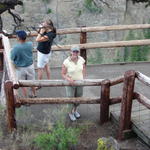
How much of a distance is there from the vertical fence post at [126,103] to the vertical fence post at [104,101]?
33 cm

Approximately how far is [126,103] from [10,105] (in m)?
1.57

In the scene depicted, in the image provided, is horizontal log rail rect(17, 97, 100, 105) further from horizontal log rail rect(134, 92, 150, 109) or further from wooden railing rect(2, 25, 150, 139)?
horizontal log rail rect(134, 92, 150, 109)

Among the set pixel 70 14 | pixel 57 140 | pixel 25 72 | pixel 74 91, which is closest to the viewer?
pixel 57 140

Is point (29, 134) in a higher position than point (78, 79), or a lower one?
lower

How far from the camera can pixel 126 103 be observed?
4.70 meters

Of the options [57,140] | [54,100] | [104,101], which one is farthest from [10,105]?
[104,101]

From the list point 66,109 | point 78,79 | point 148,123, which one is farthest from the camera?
point 66,109

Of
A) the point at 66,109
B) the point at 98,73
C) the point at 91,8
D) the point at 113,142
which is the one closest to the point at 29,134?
the point at 66,109

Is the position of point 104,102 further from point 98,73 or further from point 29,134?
point 98,73

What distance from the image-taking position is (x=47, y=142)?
14.8 feet

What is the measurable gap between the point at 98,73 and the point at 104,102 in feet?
8.36

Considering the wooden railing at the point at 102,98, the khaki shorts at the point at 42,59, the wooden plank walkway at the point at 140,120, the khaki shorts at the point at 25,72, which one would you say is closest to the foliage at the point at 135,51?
the khaki shorts at the point at 42,59

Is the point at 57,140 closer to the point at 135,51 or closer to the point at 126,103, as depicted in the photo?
the point at 126,103

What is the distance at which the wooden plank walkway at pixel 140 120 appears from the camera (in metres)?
4.58
